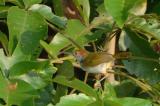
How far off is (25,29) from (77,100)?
0.60 ft

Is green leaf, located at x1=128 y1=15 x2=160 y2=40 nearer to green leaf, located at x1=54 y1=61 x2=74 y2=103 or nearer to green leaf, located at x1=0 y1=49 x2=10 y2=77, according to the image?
green leaf, located at x1=54 y1=61 x2=74 y2=103

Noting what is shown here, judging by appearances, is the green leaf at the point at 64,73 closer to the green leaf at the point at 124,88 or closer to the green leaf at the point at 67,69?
the green leaf at the point at 67,69

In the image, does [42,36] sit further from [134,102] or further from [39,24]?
[134,102]

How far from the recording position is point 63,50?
1.07 m

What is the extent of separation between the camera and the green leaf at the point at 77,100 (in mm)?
919

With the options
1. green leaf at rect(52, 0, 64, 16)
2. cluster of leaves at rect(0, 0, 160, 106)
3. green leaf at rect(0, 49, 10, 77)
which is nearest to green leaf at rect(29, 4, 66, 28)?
cluster of leaves at rect(0, 0, 160, 106)

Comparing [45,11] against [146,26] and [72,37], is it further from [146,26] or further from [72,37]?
[146,26]

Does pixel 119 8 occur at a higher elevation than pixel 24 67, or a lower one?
higher

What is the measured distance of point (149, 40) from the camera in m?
1.21

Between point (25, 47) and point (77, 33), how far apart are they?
0.44ft

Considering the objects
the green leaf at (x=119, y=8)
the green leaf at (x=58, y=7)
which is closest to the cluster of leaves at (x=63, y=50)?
the green leaf at (x=119, y=8)

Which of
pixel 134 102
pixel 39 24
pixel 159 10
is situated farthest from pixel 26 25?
pixel 159 10

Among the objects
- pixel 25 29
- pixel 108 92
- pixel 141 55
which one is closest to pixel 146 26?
pixel 141 55

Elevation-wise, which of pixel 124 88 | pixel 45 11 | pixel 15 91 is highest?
pixel 45 11
